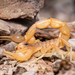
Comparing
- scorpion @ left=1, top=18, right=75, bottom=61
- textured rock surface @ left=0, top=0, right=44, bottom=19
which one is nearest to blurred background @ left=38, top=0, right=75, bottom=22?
textured rock surface @ left=0, top=0, right=44, bottom=19

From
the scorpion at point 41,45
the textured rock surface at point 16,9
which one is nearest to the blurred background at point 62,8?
the textured rock surface at point 16,9

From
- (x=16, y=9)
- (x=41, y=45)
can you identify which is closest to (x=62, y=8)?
(x=16, y=9)

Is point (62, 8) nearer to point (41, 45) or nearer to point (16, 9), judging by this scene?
point (16, 9)

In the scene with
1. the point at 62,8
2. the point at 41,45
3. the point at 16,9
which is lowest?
the point at 41,45

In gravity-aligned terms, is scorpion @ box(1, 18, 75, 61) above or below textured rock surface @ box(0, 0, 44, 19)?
below

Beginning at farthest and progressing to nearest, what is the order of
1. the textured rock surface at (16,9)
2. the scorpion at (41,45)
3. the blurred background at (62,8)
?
the blurred background at (62,8), the textured rock surface at (16,9), the scorpion at (41,45)

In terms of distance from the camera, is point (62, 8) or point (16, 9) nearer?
point (16, 9)

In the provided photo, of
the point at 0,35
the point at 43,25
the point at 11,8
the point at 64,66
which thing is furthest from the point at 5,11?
the point at 64,66

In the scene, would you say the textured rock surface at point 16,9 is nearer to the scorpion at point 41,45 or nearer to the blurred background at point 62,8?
the scorpion at point 41,45

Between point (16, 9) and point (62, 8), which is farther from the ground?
point (62, 8)

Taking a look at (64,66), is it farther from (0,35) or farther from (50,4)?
(50,4)

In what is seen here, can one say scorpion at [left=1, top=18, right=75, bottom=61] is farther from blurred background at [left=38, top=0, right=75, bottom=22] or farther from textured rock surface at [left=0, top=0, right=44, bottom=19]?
blurred background at [left=38, top=0, right=75, bottom=22]
